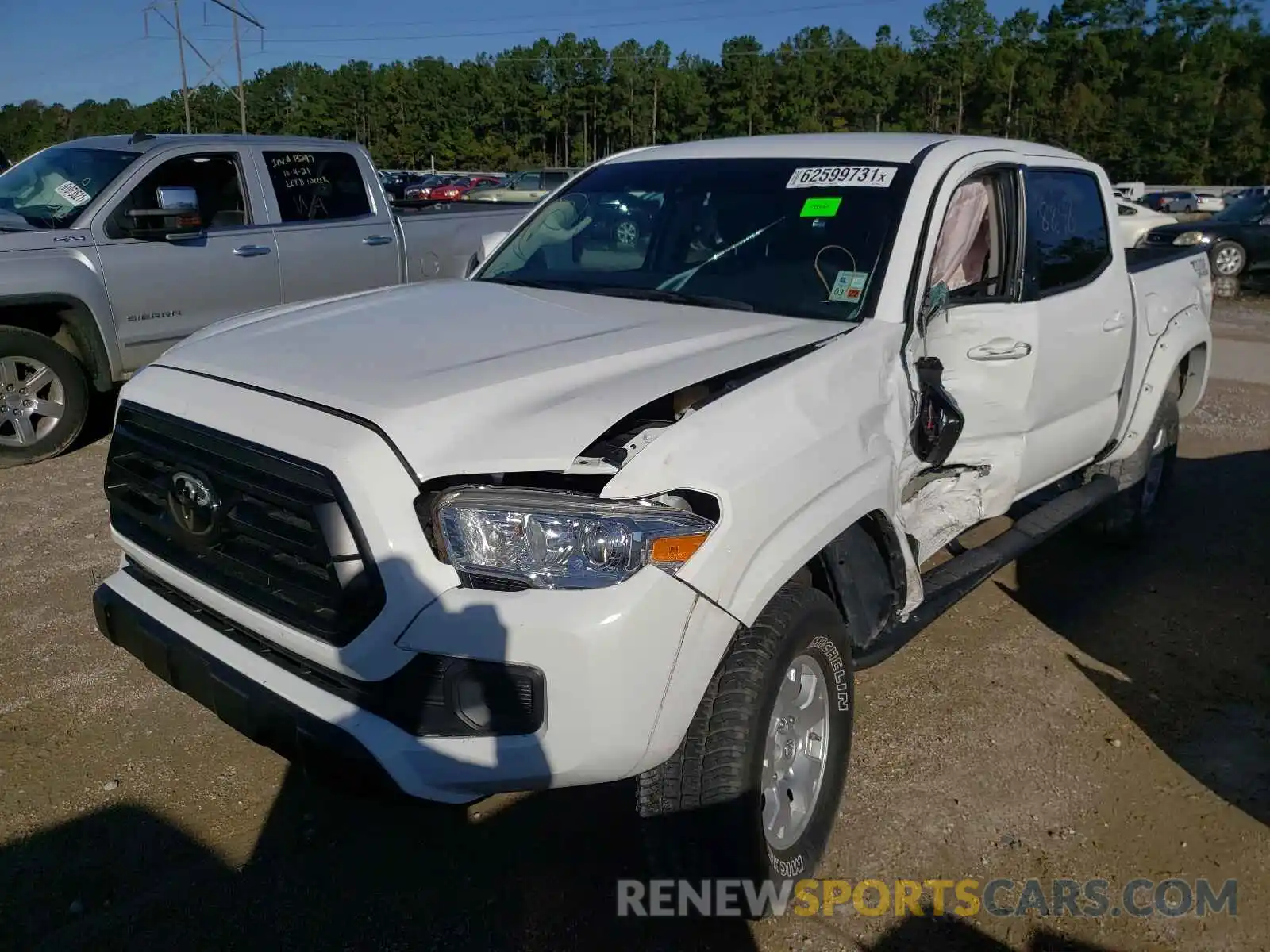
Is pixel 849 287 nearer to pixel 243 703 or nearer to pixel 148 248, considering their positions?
pixel 243 703

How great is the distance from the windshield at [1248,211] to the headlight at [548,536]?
66.7ft

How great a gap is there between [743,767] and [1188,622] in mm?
3215

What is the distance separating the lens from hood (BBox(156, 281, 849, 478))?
7.53ft

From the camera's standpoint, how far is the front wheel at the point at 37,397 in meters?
6.21

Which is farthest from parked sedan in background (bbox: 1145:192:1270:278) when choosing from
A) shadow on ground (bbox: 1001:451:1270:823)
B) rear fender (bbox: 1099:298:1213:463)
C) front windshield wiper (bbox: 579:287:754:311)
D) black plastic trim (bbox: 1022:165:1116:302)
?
front windshield wiper (bbox: 579:287:754:311)

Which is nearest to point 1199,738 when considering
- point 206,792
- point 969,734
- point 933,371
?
point 969,734

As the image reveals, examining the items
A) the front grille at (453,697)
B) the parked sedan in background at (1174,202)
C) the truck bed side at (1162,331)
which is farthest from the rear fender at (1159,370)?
the parked sedan in background at (1174,202)

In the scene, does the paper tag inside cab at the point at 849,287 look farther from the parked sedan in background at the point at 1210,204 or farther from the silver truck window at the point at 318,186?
the parked sedan in background at the point at 1210,204

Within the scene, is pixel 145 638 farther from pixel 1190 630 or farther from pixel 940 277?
pixel 1190 630

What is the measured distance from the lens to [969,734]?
3.69 m

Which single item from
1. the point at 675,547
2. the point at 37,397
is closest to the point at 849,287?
the point at 675,547

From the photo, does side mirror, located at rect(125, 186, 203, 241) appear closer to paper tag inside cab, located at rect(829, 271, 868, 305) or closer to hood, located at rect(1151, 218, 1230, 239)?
paper tag inside cab, located at rect(829, 271, 868, 305)

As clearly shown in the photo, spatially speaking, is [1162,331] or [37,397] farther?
[37,397]

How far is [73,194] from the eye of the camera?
6699mm
